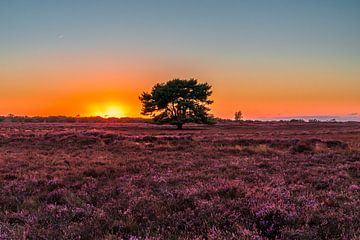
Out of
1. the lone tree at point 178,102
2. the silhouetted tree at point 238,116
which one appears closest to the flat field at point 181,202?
the lone tree at point 178,102

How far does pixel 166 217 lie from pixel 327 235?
3.47 meters

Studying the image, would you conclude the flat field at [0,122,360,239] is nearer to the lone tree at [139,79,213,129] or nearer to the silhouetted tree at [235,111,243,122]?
the lone tree at [139,79,213,129]

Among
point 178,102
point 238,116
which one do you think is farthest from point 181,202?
point 238,116

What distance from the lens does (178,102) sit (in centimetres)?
7088

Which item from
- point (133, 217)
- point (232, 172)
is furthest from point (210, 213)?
point (232, 172)

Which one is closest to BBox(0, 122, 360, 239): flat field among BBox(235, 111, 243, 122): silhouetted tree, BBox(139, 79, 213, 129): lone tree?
BBox(139, 79, 213, 129): lone tree

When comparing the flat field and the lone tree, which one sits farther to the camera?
the lone tree

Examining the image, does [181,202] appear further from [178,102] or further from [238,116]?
[238,116]

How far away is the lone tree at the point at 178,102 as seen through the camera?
231ft

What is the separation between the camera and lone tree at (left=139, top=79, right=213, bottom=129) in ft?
231

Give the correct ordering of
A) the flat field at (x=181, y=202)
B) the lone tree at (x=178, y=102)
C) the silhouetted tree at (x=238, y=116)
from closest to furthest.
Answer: the flat field at (x=181, y=202)
the lone tree at (x=178, y=102)
the silhouetted tree at (x=238, y=116)

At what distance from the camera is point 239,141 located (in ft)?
106

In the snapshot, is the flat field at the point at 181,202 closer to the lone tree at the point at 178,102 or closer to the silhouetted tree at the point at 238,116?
the lone tree at the point at 178,102

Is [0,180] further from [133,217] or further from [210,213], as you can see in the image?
[210,213]
